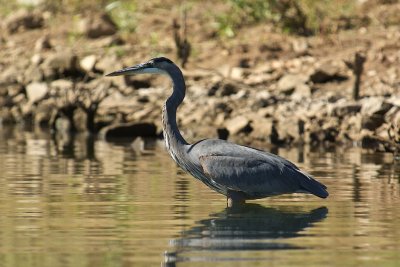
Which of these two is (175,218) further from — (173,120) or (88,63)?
(88,63)

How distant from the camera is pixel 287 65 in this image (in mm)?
25484

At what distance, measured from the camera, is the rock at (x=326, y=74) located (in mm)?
24438

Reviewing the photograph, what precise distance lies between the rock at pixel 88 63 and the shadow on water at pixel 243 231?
1476 centimetres

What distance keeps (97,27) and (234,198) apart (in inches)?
697

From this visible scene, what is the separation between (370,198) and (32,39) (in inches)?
745

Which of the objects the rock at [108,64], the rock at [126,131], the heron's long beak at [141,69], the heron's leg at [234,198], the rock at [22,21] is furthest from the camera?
the rock at [22,21]

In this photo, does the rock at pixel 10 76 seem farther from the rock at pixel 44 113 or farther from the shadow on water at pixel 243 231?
the shadow on water at pixel 243 231

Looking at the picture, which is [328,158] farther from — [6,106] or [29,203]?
[6,106]

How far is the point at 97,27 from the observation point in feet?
99.1

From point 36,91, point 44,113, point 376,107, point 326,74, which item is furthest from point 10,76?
point 376,107

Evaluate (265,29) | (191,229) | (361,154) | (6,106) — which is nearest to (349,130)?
(361,154)

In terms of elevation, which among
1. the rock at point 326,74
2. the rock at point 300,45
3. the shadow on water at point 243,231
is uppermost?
the rock at point 300,45

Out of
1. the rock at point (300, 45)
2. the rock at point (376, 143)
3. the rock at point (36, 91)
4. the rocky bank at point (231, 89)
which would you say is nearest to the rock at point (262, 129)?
the rocky bank at point (231, 89)

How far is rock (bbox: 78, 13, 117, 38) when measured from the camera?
3011 cm
